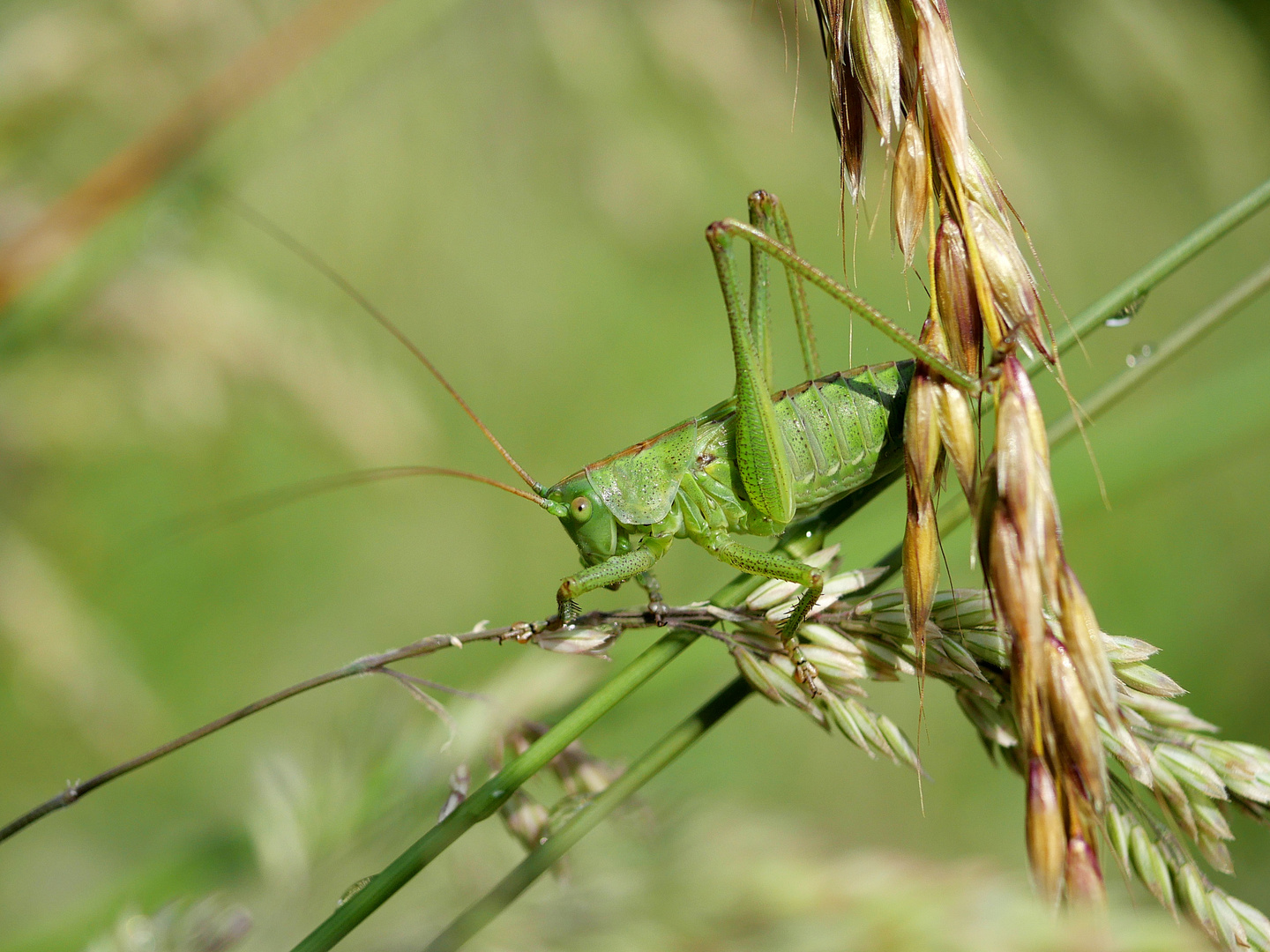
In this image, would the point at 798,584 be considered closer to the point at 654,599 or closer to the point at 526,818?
the point at 654,599

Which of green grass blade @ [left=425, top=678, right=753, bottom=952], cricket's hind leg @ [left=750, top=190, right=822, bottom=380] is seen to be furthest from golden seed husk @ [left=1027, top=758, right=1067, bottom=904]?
cricket's hind leg @ [left=750, top=190, right=822, bottom=380]

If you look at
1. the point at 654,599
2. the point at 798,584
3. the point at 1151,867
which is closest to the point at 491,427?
the point at 654,599

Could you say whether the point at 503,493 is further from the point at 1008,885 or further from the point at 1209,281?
the point at 1209,281

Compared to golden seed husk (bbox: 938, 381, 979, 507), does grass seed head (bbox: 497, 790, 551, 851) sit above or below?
below

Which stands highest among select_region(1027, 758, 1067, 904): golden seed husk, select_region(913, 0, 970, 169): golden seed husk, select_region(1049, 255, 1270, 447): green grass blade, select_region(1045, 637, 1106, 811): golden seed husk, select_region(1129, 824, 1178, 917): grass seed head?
select_region(913, 0, 970, 169): golden seed husk

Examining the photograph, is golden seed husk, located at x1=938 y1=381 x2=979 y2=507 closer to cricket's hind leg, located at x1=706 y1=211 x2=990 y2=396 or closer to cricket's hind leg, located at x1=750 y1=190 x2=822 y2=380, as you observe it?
cricket's hind leg, located at x1=706 y1=211 x2=990 y2=396

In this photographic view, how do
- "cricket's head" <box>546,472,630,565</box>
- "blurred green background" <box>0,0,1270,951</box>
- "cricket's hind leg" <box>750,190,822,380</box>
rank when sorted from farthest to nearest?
"cricket's head" <box>546,472,630,565</box>
"cricket's hind leg" <box>750,190,822,380</box>
"blurred green background" <box>0,0,1270,951</box>

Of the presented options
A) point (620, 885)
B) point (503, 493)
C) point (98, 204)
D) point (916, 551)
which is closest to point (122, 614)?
point (503, 493)
